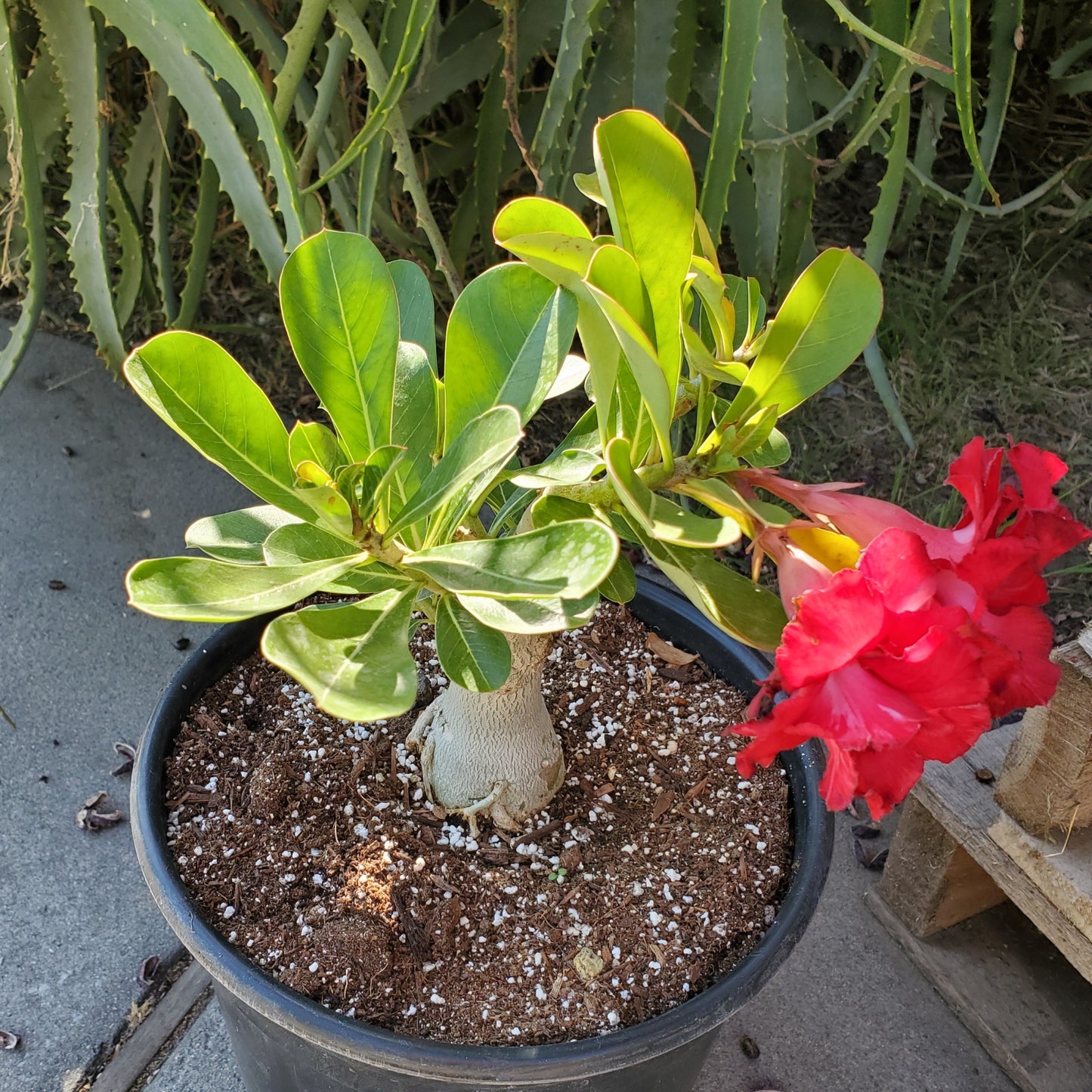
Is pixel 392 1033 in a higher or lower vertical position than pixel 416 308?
lower

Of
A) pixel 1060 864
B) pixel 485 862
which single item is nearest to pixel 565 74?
pixel 485 862

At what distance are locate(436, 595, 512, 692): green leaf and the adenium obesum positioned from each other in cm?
15

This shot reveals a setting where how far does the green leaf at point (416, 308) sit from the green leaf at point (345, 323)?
0.34 ft

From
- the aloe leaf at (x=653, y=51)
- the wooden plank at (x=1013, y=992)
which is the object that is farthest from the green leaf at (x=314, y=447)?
the wooden plank at (x=1013, y=992)

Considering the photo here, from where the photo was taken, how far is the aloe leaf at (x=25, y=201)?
109 centimetres

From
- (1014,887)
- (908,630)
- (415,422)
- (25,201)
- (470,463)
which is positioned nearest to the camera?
(908,630)

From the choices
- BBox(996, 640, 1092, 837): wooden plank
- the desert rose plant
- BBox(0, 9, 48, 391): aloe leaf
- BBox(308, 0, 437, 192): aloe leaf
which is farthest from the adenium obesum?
BBox(0, 9, 48, 391): aloe leaf

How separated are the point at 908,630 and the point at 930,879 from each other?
811 millimetres

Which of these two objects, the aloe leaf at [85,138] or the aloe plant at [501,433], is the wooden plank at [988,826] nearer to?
the aloe plant at [501,433]

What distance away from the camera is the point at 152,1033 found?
3.70ft

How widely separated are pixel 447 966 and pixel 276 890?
15 cm

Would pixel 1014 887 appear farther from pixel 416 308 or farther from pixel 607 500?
pixel 416 308

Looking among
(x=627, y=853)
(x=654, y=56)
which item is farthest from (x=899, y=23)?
(x=627, y=853)

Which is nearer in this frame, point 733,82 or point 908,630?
point 908,630
